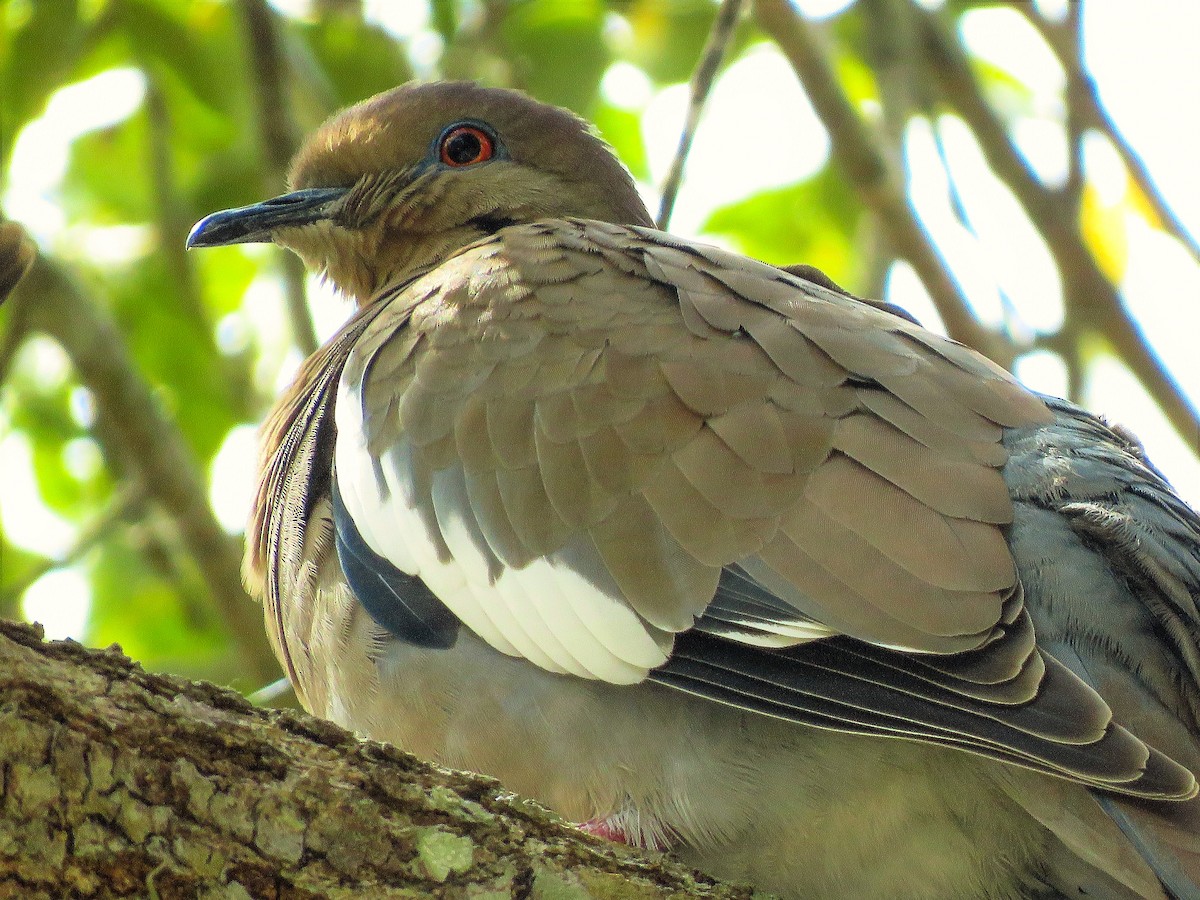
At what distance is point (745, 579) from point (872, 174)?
9.62ft

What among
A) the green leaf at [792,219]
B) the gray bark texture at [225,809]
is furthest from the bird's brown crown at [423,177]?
the gray bark texture at [225,809]

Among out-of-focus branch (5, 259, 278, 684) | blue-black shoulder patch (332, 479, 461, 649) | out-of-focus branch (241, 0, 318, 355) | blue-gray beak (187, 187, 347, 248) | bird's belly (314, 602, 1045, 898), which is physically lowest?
bird's belly (314, 602, 1045, 898)

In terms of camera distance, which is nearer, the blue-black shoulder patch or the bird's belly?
the bird's belly

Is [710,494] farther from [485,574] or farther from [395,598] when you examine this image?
[395,598]

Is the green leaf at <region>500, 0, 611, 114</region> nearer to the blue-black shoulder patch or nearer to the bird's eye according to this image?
the bird's eye

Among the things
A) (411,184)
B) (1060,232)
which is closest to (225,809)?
(411,184)

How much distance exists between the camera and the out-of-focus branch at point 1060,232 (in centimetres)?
527

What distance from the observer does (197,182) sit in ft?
19.8

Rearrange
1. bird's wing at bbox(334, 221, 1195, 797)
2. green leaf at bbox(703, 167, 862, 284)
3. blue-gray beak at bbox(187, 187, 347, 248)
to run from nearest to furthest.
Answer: bird's wing at bbox(334, 221, 1195, 797)
blue-gray beak at bbox(187, 187, 347, 248)
green leaf at bbox(703, 167, 862, 284)

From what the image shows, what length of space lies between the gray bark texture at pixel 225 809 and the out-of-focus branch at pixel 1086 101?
3.72m

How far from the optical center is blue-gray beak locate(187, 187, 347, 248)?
424cm

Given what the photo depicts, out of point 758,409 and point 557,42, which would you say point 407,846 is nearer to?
point 758,409

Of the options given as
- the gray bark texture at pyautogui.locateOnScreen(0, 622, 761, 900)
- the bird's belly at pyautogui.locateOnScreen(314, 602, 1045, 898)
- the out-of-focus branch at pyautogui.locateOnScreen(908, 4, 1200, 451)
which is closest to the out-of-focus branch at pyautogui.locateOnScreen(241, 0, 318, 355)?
the out-of-focus branch at pyautogui.locateOnScreen(908, 4, 1200, 451)

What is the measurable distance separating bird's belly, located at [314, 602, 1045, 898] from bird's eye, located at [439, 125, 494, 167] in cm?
208
